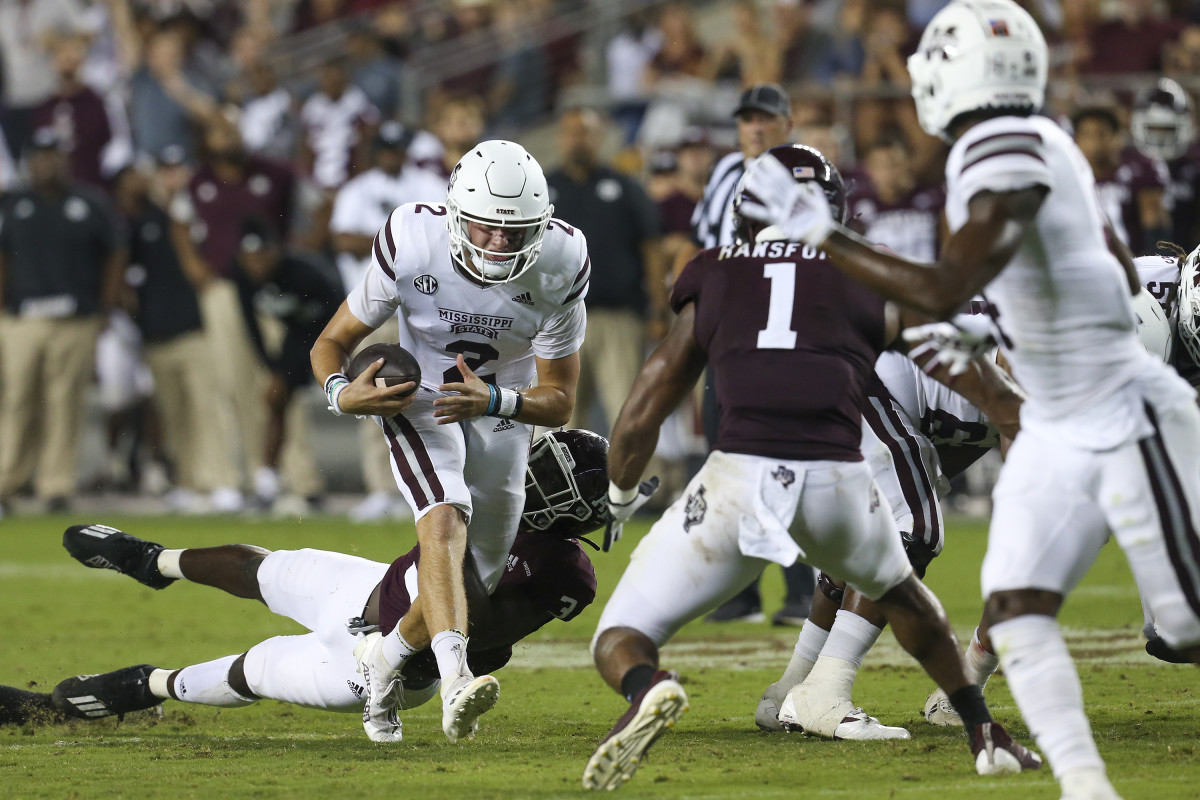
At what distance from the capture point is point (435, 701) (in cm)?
598

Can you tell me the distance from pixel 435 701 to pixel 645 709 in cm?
237

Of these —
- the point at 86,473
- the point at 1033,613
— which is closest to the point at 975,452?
the point at 1033,613

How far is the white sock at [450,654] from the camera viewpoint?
15.0ft

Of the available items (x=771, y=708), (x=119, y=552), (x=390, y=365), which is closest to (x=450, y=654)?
(x=390, y=365)

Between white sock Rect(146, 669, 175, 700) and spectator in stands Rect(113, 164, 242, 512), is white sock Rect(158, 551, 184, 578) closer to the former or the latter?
white sock Rect(146, 669, 175, 700)

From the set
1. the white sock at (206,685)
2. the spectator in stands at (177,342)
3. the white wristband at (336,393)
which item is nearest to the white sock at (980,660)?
the white wristband at (336,393)

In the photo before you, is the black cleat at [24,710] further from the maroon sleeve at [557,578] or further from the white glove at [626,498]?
the white glove at [626,498]

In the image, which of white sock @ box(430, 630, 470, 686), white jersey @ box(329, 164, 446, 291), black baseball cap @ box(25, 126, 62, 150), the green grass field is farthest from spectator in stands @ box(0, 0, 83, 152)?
white sock @ box(430, 630, 470, 686)

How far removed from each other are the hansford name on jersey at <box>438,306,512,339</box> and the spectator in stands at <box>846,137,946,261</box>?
16.6 feet

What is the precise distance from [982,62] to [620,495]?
1.48 meters

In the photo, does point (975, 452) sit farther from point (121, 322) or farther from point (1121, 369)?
point (121, 322)

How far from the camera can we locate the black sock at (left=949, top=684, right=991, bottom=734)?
4238 mm

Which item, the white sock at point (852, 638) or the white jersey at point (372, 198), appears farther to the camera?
the white jersey at point (372, 198)

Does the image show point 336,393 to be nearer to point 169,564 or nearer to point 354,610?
point 354,610
